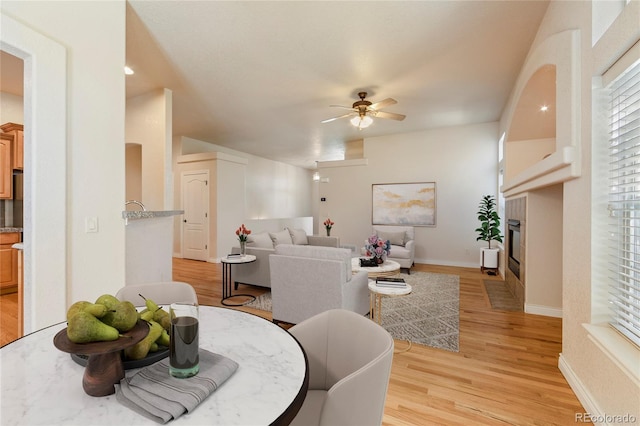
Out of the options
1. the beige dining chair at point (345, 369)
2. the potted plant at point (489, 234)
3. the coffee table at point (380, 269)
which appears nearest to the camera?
the beige dining chair at point (345, 369)

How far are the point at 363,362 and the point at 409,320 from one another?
2.28 meters

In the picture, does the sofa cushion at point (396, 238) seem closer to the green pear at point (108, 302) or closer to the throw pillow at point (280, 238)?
the throw pillow at point (280, 238)

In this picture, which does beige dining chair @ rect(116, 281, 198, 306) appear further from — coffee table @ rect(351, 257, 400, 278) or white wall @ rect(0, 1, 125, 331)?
coffee table @ rect(351, 257, 400, 278)

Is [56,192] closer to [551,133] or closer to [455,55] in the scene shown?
[455,55]

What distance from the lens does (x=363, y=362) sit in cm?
112

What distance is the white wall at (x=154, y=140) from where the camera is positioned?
13.7 ft

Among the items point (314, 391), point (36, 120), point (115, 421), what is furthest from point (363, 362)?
point (36, 120)

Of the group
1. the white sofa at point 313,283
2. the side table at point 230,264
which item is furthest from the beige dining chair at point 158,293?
the side table at point 230,264

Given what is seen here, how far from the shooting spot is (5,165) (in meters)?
4.05

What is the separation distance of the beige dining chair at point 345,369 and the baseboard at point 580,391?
5.12 ft

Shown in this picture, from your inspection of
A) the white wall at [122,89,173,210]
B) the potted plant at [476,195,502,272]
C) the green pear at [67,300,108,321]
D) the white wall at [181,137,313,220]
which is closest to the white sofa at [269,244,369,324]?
the green pear at [67,300,108,321]

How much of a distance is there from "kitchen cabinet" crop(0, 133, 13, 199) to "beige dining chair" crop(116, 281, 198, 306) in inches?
161

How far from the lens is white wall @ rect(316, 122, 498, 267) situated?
5926 mm

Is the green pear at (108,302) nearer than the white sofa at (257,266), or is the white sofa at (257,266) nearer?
the green pear at (108,302)
